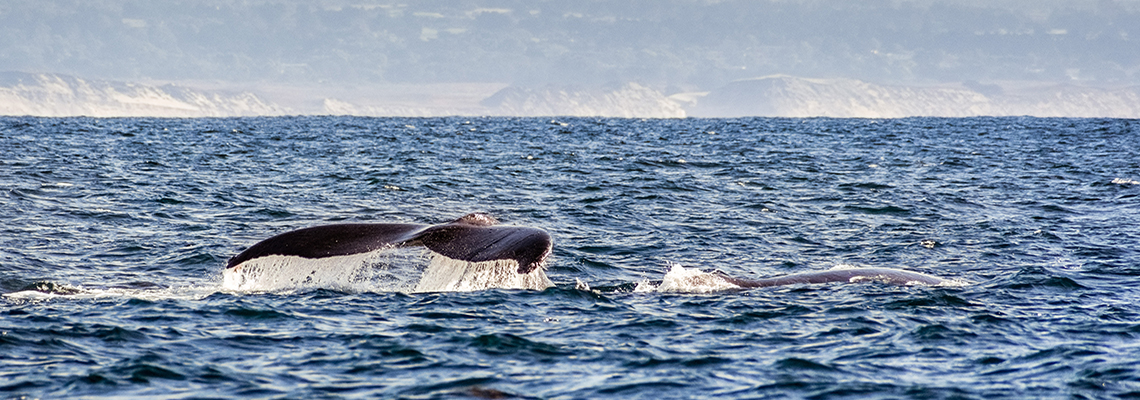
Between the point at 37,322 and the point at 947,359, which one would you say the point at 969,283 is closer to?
the point at 947,359

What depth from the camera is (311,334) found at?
31.0 feet

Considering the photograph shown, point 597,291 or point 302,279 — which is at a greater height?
point 302,279

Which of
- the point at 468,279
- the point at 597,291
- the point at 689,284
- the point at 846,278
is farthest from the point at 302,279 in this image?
the point at 846,278

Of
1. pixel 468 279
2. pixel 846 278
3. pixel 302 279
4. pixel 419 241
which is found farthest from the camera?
pixel 846 278

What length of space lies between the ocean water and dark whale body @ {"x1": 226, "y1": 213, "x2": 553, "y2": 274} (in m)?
0.80

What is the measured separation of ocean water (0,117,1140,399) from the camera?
8.21 metres

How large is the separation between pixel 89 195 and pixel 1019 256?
17313mm

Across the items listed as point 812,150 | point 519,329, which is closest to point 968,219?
point 519,329

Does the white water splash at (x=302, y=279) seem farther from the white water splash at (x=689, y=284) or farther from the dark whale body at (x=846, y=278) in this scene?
the dark whale body at (x=846, y=278)

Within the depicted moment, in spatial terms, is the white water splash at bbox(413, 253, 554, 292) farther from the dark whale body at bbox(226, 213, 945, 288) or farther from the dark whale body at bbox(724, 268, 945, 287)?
the dark whale body at bbox(724, 268, 945, 287)

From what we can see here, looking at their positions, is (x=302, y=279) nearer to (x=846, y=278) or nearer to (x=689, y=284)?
(x=689, y=284)

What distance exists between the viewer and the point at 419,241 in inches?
364

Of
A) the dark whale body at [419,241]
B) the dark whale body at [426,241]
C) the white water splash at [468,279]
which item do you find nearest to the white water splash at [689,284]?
the white water splash at [468,279]

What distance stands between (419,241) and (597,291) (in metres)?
3.37
